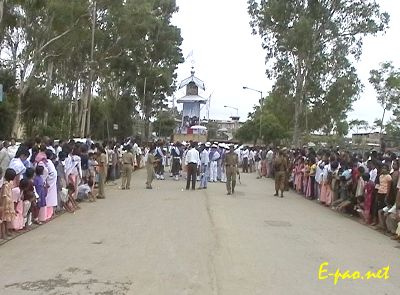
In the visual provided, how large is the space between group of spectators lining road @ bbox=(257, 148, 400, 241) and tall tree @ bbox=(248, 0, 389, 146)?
14849mm

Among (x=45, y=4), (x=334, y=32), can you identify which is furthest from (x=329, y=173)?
(x=334, y=32)

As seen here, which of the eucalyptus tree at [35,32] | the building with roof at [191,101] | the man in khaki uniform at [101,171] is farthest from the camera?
the building with roof at [191,101]

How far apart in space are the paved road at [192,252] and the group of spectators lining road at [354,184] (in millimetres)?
521

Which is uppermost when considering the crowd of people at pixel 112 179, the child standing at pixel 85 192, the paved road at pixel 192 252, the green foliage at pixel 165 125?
the green foliage at pixel 165 125

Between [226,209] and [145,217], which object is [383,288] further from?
[226,209]

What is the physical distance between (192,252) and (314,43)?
29943 mm

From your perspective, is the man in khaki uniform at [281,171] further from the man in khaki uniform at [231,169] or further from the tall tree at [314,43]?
the tall tree at [314,43]

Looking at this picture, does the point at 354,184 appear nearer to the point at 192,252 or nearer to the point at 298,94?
the point at 192,252

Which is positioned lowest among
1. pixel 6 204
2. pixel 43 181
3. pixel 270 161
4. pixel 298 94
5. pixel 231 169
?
pixel 6 204

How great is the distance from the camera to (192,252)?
9.42 metres

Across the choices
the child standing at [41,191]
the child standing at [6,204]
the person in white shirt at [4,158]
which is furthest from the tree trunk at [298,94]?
the child standing at [6,204]

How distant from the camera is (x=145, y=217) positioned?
45.1 ft

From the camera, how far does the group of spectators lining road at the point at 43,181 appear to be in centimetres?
1061

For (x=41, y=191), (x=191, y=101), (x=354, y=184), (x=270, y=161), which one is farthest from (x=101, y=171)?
(x=191, y=101)
